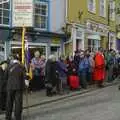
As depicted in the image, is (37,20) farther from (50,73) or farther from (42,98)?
(42,98)

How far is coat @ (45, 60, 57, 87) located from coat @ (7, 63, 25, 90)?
6.55m

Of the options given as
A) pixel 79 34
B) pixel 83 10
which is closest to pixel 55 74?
pixel 79 34

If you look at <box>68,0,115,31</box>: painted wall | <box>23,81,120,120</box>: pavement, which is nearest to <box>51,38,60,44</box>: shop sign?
<box>68,0,115,31</box>: painted wall

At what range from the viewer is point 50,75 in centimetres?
2056

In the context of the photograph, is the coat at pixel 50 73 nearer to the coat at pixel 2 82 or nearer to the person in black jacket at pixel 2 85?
the person in black jacket at pixel 2 85

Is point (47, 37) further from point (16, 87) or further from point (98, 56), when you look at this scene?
point (16, 87)

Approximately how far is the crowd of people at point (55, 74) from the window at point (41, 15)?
2749 millimetres

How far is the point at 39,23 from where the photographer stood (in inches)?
1039

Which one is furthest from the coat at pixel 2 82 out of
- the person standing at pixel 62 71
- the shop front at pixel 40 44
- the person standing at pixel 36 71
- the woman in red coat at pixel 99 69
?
the woman in red coat at pixel 99 69

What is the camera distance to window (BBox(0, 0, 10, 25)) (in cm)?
2392

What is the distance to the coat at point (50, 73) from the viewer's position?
67.4 feet

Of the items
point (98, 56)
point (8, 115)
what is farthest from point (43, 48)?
point (8, 115)

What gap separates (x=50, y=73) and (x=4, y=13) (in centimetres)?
486

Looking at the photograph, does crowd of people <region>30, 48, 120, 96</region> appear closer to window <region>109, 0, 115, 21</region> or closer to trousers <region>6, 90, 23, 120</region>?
trousers <region>6, 90, 23, 120</region>
